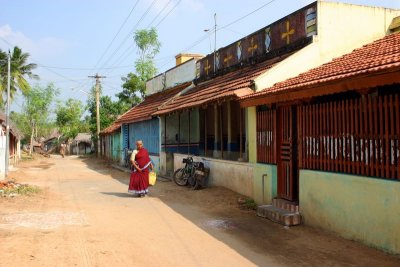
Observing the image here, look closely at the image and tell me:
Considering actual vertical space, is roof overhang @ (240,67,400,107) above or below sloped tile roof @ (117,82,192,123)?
below

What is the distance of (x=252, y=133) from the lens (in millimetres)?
11039

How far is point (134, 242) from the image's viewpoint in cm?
727

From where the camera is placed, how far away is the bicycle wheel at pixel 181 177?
1534 cm

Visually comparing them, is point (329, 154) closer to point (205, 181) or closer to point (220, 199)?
point (220, 199)

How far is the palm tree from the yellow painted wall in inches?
1137

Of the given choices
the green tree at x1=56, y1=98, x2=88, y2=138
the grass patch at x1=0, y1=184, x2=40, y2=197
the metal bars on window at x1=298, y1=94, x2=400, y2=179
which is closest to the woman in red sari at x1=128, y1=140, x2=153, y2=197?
the grass patch at x1=0, y1=184, x2=40, y2=197

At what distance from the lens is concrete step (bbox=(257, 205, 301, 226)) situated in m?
8.48

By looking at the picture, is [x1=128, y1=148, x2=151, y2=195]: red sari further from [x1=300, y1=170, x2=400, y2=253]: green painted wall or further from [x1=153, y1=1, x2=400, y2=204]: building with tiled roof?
[x1=300, y1=170, x2=400, y2=253]: green painted wall

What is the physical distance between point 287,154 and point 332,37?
382 cm

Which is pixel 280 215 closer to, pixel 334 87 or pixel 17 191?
pixel 334 87

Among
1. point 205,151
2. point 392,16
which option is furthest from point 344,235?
point 205,151

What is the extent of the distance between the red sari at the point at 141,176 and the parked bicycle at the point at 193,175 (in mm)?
1933

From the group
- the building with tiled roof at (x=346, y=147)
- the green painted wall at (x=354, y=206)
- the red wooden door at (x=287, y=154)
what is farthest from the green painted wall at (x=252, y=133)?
the green painted wall at (x=354, y=206)

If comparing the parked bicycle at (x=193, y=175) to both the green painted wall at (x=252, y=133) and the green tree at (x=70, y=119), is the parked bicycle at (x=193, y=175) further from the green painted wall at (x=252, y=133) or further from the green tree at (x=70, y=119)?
the green tree at (x=70, y=119)
